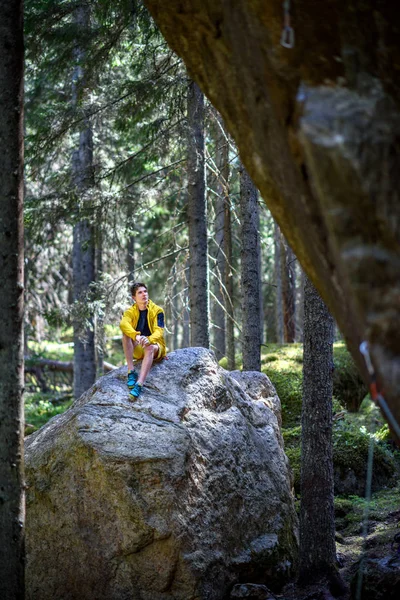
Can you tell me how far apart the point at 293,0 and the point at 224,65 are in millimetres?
684

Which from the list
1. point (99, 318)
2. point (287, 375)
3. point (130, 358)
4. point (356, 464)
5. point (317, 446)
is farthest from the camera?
point (99, 318)

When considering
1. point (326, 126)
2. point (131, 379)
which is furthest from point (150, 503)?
point (326, 126)

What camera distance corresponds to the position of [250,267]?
39.5 feet

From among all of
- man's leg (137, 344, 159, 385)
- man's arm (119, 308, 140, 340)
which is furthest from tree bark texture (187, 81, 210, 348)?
man's leg (137, 344, 159, 385)

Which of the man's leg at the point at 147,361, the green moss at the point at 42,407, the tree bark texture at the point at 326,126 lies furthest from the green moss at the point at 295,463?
the green moss at the point at 42,407

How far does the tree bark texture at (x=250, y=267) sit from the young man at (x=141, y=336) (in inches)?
136

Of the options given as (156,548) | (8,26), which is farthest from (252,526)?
(8,26)

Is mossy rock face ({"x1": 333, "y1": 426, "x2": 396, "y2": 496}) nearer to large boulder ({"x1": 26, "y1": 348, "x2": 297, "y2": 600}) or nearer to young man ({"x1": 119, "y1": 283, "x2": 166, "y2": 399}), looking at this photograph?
large boulder ({"x1": 26, "y1": 348, "x2": 297, "y2": 600})

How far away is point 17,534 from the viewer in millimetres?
5621

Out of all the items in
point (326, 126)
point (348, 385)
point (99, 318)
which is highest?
point (326, 126)

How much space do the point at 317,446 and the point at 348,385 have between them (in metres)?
8.85

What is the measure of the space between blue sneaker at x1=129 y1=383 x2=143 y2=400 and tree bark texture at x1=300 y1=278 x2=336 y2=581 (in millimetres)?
1886

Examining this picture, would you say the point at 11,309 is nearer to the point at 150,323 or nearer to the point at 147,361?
the point at 147,361

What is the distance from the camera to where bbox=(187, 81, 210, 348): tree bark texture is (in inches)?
500
